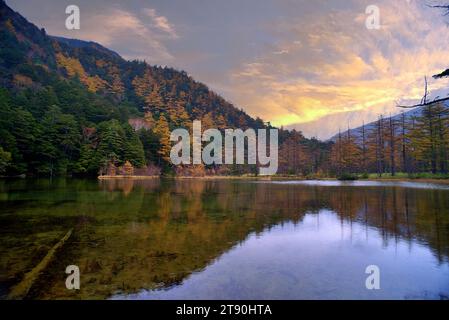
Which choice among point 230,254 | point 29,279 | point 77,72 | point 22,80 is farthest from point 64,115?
point 77,72

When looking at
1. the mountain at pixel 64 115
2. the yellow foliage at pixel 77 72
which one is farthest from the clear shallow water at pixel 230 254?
the yellow foliage at pixel 77 72

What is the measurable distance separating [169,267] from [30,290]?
207 centimetres

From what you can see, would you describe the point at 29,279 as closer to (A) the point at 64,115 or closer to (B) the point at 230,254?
(B) the point at 230,254

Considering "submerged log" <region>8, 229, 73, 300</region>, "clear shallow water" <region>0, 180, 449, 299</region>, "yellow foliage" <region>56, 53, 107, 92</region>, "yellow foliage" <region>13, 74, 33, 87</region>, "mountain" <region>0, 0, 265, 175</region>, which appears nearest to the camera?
"submerged log" <region>8, 229, 73, 300</region>

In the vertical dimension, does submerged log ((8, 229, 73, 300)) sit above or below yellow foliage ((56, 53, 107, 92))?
below

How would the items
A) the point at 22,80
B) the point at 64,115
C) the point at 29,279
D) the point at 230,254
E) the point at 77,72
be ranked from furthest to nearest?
the point at 77,72, the point at 22,80, the point at 64,115, the point at 230,254, the point at 29,279

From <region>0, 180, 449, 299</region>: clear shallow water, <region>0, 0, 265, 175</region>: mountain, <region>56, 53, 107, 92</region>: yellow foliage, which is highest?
<region>56, 53, 107, 92</region>: yellow foliage

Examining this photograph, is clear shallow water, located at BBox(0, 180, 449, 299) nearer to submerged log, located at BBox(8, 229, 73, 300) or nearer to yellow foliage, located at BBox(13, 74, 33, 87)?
submerged log, located at BBox(8, 229, 73, 300)

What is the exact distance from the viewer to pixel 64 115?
4884cm

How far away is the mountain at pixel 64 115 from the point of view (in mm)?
41906

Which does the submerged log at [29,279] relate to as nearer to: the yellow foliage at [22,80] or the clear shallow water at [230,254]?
the clear shallow water at [230,254]

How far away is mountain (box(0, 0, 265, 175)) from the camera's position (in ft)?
137

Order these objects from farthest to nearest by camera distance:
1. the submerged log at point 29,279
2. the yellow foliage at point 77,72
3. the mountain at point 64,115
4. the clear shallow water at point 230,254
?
the yellow foliage at point 77,72
the mountain at point 64,115
the clear shallow water at point 230,254
the submerged log at point 29,279

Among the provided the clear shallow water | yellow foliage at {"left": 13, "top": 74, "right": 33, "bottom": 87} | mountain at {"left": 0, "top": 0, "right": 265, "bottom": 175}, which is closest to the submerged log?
the clear shallow water
